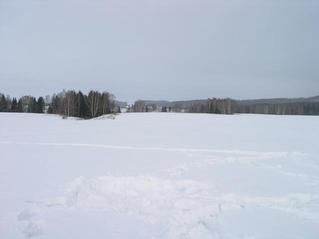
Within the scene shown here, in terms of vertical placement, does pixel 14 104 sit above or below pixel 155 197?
above

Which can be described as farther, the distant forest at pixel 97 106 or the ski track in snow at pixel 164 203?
the distant forest at pixel 97 106

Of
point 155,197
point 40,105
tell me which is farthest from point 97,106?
point 155,197

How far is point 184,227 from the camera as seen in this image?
Answer: 3.66 meters

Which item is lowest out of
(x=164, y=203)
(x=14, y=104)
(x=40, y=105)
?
(x=164, y=203)

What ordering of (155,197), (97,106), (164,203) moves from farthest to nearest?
(97,106) < (155,197) < (164,203)

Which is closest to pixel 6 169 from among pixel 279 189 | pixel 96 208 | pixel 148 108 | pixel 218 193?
pixel 96 208

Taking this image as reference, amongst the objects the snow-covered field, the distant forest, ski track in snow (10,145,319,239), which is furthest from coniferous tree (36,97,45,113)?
ski track in snow (10,145,319,239)

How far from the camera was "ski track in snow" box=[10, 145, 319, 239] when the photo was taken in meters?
3.71

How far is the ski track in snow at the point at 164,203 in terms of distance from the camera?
3713 mm

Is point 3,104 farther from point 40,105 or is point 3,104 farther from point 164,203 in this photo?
point 164,203

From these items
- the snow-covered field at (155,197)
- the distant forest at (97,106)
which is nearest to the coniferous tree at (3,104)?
the distant forest at (97,106)

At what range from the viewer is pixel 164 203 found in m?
4.55

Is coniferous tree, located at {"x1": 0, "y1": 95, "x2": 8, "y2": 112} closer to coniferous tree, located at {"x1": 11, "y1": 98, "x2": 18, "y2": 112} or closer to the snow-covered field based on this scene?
coniferous tree, located at {"x1": 11, "y1": 98, "x2": 18, "y2": 112}

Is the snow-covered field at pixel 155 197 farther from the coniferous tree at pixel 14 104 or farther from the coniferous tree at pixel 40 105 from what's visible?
the coniferous tree at pixel 14 104
